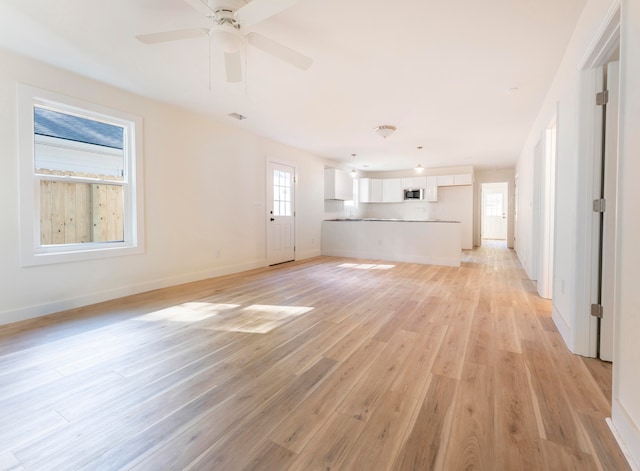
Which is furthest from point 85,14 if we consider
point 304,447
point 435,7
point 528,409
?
point 528,409

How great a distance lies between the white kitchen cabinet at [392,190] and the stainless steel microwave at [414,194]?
188 millimetres

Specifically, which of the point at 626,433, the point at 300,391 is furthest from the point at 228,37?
the point at 626,433

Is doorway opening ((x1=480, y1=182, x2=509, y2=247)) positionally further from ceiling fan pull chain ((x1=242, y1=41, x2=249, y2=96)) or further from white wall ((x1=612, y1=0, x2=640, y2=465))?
white wall ((x1=612, y1=0, x2=640, y2=465))

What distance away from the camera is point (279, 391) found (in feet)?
5.70

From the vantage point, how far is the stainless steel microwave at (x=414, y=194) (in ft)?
29.5

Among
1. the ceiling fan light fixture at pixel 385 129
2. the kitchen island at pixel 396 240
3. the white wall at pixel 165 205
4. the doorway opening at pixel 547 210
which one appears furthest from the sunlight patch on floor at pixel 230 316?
the kitchen island at pixel 396 240

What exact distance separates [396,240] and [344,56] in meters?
4.66

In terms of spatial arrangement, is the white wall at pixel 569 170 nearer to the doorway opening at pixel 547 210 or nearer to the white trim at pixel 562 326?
the white trim at pixel 562 326

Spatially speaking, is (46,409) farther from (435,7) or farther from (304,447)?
(435,7)

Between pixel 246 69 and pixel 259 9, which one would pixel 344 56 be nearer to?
pixel 246 69

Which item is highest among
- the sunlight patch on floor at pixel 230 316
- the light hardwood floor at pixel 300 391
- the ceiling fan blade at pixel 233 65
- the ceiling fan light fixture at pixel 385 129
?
the ceiling fan light fixture at pixel 385 129

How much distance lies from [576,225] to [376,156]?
224 inches

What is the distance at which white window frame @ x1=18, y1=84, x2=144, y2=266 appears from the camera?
2922mm

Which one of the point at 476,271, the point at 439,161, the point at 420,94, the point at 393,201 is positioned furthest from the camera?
the point at 393,201
